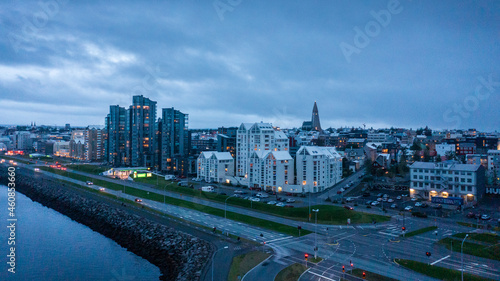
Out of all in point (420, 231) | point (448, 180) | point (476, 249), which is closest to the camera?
point (476, 249)

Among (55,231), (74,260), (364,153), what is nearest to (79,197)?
(55,231)

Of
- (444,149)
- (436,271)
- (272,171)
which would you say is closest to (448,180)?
(272,171)

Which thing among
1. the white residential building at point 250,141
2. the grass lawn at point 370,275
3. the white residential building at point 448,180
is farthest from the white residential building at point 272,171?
the grass lawn at point 370,275

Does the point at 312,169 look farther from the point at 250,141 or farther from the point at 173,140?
the point at 173,140

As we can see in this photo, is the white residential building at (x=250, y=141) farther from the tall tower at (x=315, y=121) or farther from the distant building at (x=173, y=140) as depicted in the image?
the tall tower at (x=315, y=121)

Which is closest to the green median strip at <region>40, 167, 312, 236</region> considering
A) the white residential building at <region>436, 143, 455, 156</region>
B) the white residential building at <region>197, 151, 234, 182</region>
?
the white residential building at <region>197, 151, 234, 182</region>

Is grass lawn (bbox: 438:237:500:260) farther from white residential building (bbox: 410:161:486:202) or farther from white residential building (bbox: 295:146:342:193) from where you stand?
white residential building (bbox: 295:146:342:193)
